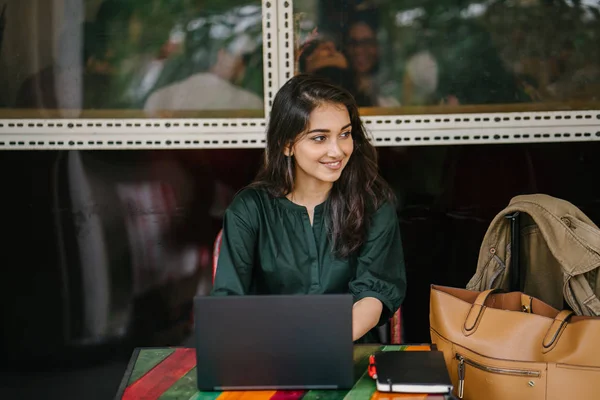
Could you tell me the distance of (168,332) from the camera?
3578mm

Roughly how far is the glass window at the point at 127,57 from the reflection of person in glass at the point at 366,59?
0.43 meters

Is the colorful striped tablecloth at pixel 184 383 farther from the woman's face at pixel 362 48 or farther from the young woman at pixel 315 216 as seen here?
the woman's face at pixel 362 48

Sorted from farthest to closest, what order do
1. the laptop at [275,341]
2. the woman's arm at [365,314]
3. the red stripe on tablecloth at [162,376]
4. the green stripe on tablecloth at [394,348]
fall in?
the woman's arm at [365,314]
the green stripe on tablecloth at [394,348]
the red stripe on tablecloth at [162,376]
the laptop at [275,341]

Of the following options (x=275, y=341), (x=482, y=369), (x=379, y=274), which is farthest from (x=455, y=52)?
(x=275, y=341)

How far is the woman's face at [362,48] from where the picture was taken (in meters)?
3.31

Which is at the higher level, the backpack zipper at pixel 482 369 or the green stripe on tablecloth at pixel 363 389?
the green stripe on tablecloth at pixel 363 389

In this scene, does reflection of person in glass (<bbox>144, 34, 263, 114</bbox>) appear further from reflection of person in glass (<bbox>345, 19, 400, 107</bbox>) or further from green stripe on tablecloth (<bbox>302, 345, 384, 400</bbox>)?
green stripe on tablecloth (<bbox>302, 345, 384, 400</bbox>)

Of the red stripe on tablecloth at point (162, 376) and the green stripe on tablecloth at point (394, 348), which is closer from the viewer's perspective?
the red stripe on tablecloth at point (162, 376)

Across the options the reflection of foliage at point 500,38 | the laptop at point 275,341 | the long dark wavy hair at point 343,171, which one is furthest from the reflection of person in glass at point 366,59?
the laptop at point 275,341

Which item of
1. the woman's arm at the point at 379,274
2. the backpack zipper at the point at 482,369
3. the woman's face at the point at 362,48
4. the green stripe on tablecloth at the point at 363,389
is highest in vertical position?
the woman's face at the point at 362,48

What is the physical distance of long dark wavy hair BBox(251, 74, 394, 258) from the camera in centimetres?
242

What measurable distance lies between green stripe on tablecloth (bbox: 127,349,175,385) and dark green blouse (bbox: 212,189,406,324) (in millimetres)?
430

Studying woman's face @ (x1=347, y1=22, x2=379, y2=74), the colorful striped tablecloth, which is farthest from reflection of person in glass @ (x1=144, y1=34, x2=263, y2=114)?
the colorful striped tablecloth

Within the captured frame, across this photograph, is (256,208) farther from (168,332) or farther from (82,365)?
(82,365)
